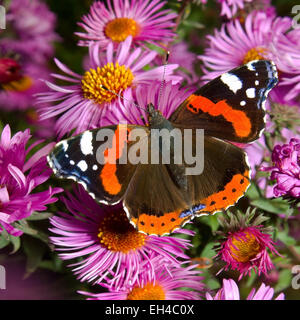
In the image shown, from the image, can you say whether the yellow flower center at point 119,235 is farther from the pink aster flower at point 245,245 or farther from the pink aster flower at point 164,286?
the pink aster flower at point 245,245

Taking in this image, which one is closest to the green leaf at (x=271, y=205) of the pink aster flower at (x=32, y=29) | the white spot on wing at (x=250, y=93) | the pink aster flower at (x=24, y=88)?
the white spot on wing at (x=250, y=93)

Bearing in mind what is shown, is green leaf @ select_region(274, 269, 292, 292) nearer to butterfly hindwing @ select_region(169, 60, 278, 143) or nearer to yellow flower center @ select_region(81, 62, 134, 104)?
butterfly hindwing @ select_region(169, 60, 278, 143)

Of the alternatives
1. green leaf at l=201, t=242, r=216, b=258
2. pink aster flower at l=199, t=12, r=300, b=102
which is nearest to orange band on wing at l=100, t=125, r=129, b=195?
green leaf at l=201, t=242, r=216, b=258

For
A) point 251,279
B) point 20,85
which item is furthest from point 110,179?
point 20,85

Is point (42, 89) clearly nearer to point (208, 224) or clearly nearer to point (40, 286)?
point (40, 286)
